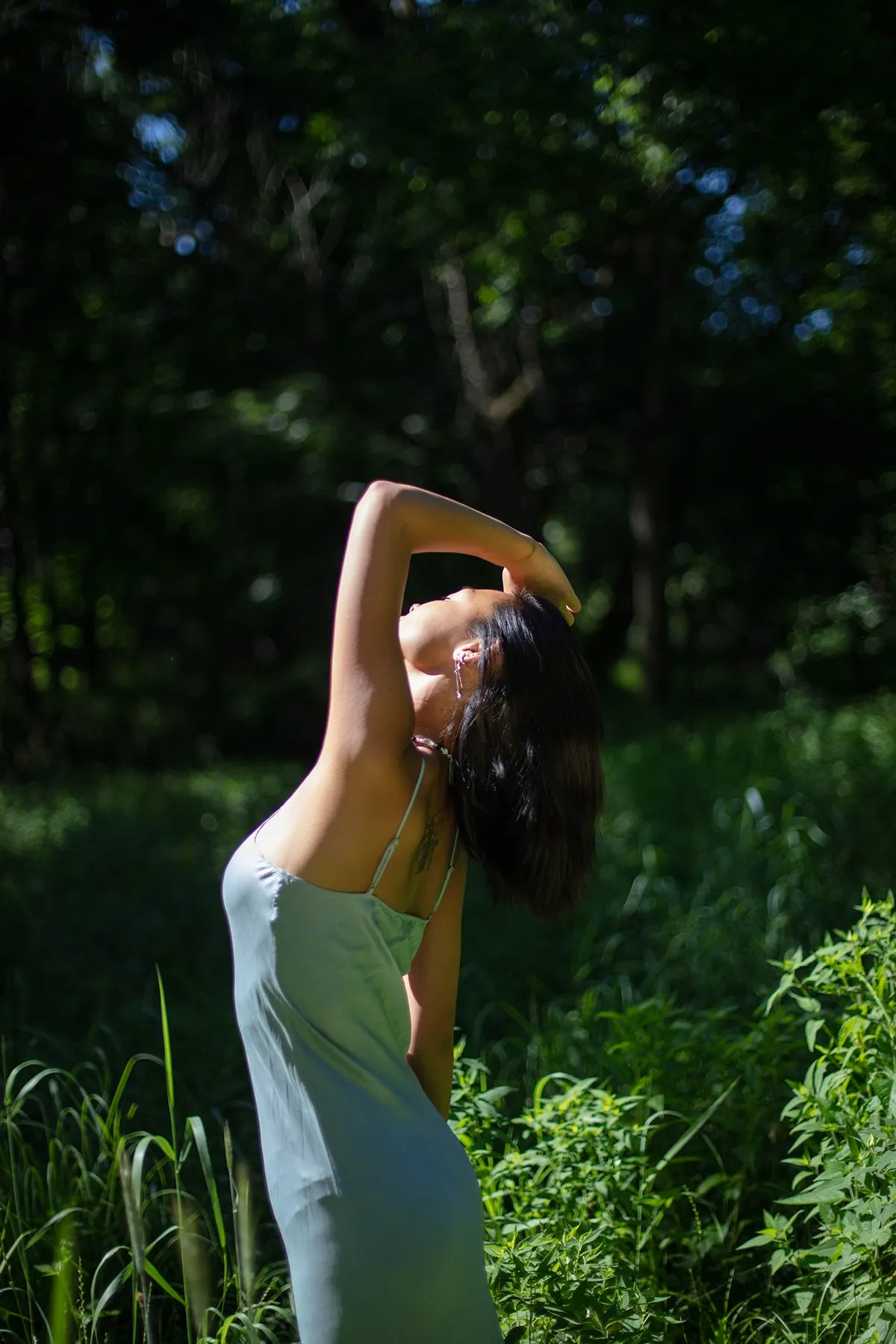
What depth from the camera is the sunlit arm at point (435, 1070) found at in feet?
5.91

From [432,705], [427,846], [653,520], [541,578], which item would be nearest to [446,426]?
[653,520]

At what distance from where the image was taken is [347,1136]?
5.04 feet

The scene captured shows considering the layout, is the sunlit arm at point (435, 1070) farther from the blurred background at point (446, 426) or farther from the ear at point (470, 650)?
the blurred background at point (446, 426)

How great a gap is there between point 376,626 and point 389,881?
36 cm

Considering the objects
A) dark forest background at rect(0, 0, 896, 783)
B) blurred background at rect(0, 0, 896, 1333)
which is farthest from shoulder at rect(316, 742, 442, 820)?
dark forest background at rect(0, 0, 896, 783)

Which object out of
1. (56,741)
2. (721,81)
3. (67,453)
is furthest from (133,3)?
(56,741)

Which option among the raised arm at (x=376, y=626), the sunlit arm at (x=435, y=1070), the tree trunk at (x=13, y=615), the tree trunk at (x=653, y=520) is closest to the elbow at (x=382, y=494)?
the raised arm at (x=376, y=626)

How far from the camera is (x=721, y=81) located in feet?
20.5

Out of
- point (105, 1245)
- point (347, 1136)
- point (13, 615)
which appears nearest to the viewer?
point (347, 1136)

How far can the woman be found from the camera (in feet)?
4.96

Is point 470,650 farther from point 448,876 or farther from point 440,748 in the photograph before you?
point 448,876

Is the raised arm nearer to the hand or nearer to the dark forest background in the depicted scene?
the hand

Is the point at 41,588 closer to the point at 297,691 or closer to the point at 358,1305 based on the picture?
the point at 297,691

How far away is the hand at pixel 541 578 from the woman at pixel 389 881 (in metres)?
0.12
